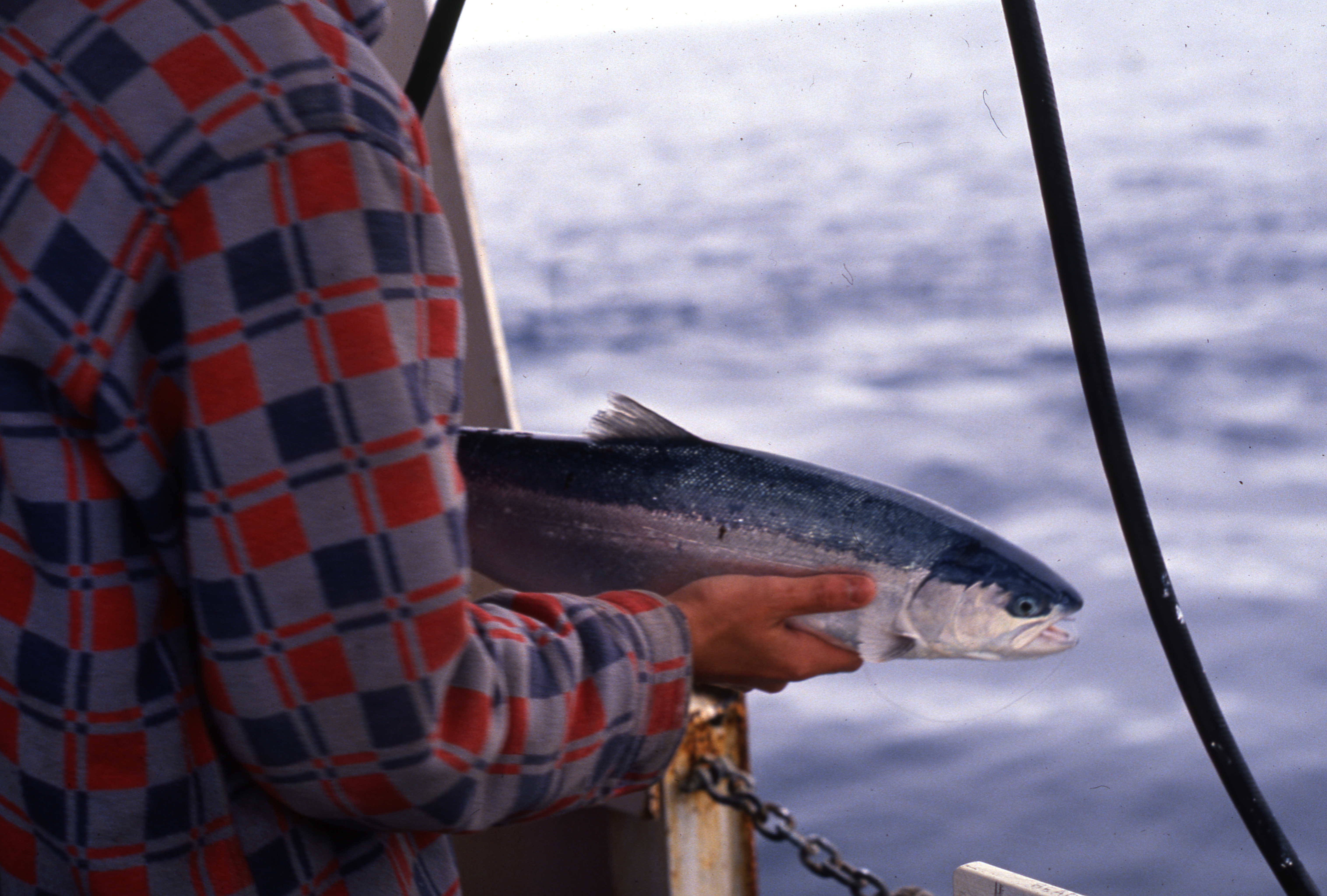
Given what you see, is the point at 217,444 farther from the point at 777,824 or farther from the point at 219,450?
the point at 777,824

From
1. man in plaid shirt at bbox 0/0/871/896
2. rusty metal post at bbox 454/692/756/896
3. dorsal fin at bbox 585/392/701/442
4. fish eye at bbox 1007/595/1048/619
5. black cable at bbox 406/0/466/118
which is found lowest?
rusty metal post at bbox 454/692/756/896

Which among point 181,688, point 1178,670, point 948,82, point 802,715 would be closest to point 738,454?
point 1178,670

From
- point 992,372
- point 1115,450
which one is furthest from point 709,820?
point 992,372

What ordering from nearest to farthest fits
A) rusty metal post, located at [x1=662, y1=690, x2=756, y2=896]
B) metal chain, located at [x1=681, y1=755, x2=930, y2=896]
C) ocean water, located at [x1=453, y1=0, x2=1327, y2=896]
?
1. metal chain, located at [x1=681, y1=755, x2=930, y2=896]
2. rusty metal post, located at [x1=662, y1=690, x2=756, y2=896]
3. ocean water, located at [x1=453, y1=0, x2=1327, y2=896]

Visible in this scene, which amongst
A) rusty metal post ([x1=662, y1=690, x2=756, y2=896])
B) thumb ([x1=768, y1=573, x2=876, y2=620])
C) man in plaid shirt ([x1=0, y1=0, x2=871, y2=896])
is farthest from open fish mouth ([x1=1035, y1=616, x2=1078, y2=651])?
man in plaid shirt ([x1=0, y1=0, x2=871, y2=896])

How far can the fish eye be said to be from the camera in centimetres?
105

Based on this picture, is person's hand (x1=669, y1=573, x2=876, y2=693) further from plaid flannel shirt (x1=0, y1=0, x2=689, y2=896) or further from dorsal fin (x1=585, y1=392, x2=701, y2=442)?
plaid flannel shirt (x1=0, y1=0, x2=689, y2=896)

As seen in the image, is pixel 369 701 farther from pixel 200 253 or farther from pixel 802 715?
pixel 802 715

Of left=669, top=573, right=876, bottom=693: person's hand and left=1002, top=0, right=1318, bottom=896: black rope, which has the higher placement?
left=1002, top=0, right=1318, bottom=896: black rope

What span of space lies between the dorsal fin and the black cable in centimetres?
46

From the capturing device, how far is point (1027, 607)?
1058 millimetres

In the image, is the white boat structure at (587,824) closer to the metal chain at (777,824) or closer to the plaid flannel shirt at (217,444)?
the metal chain at (777,824)

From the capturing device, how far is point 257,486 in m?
0.55

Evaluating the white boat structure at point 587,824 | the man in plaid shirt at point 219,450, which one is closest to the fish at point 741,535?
the white boat structure at point 587,824
